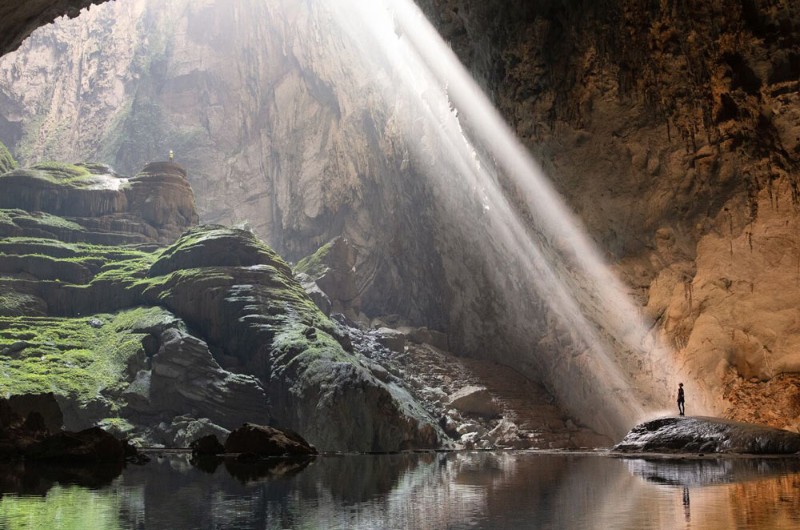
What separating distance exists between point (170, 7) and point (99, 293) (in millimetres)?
65275

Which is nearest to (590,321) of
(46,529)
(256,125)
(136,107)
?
(46,529)

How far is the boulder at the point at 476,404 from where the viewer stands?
5516 cm

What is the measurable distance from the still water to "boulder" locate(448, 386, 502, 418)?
4198 centimetres

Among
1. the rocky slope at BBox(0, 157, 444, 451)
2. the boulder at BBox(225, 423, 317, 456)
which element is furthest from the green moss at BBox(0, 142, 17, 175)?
the boulder at BBox(225, 423, 317, 456)

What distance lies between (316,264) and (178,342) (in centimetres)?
2847

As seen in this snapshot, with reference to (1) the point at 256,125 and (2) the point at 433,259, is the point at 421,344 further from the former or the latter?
(1) the point at 256,125

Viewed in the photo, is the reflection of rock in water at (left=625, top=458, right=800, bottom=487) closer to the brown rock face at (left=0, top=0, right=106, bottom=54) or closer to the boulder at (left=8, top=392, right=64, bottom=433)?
the brown rock face at (left=0, top=0, right=106, bottom=54)

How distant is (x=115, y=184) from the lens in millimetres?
79062

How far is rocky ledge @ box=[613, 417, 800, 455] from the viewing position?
64.9 feet

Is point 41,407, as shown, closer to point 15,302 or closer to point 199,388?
point 199,388

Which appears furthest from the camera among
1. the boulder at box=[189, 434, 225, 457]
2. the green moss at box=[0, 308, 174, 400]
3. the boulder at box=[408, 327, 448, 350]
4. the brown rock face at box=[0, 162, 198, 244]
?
the brown rock face at box=[0, 162, 198, 244]

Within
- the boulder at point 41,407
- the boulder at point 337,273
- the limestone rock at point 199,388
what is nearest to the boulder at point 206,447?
the boulder at point 41,407

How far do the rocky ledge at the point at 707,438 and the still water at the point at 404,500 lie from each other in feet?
23.3

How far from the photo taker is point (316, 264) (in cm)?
7662
